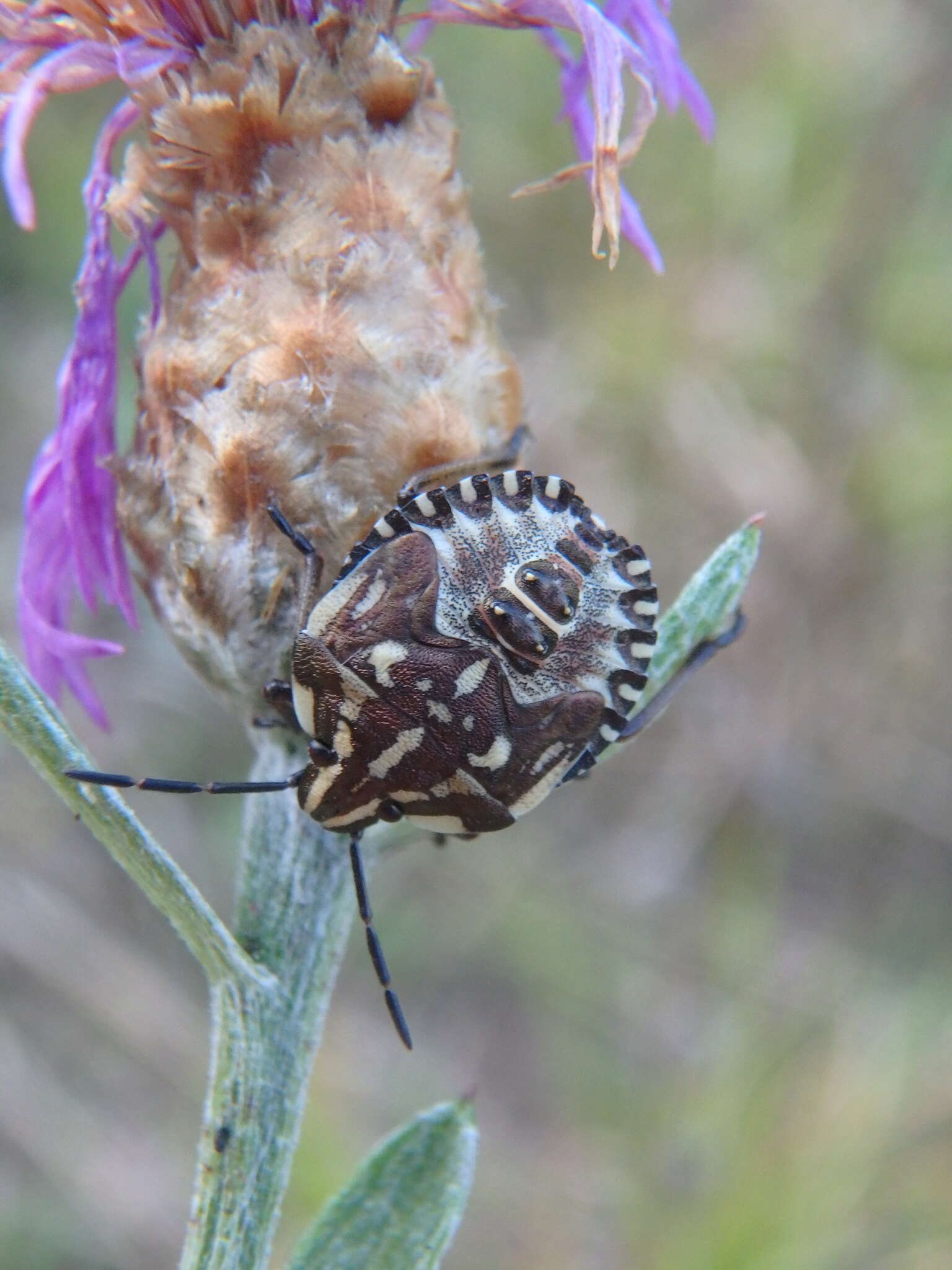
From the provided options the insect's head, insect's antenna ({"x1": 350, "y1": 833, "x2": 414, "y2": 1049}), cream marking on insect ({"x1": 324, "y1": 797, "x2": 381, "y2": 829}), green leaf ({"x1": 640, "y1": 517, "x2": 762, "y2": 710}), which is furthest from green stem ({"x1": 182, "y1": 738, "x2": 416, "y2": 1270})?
green leaf ({"x1": 640, "y1": 517, "x2": 762, "y2": 710})

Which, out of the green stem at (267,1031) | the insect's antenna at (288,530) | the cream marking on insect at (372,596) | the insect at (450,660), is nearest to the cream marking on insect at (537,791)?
the insect at (450,660)

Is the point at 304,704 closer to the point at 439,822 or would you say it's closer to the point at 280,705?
the point at 280,705

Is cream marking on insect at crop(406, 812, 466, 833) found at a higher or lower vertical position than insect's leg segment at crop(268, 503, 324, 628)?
lower

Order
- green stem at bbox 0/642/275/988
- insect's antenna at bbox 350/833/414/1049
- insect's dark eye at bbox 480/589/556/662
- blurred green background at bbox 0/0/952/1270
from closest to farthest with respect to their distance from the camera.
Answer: green stem at bbox 0/642/275/988
insect's dark eye at bbox 480/589/556/662
insect's antenna at bbox 350/833/414/1049
blurred green background at bbox 0/0/952/1270

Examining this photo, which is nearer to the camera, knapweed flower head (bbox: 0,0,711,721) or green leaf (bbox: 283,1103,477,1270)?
knapweed flower head (bbox: 0,0,711,721)

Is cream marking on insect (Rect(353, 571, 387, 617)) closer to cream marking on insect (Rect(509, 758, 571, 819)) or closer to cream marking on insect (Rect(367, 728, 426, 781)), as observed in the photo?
cream marking on insect (Rect(367, 728, 426, 781))

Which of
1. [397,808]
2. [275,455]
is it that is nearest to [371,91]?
[275,455]
